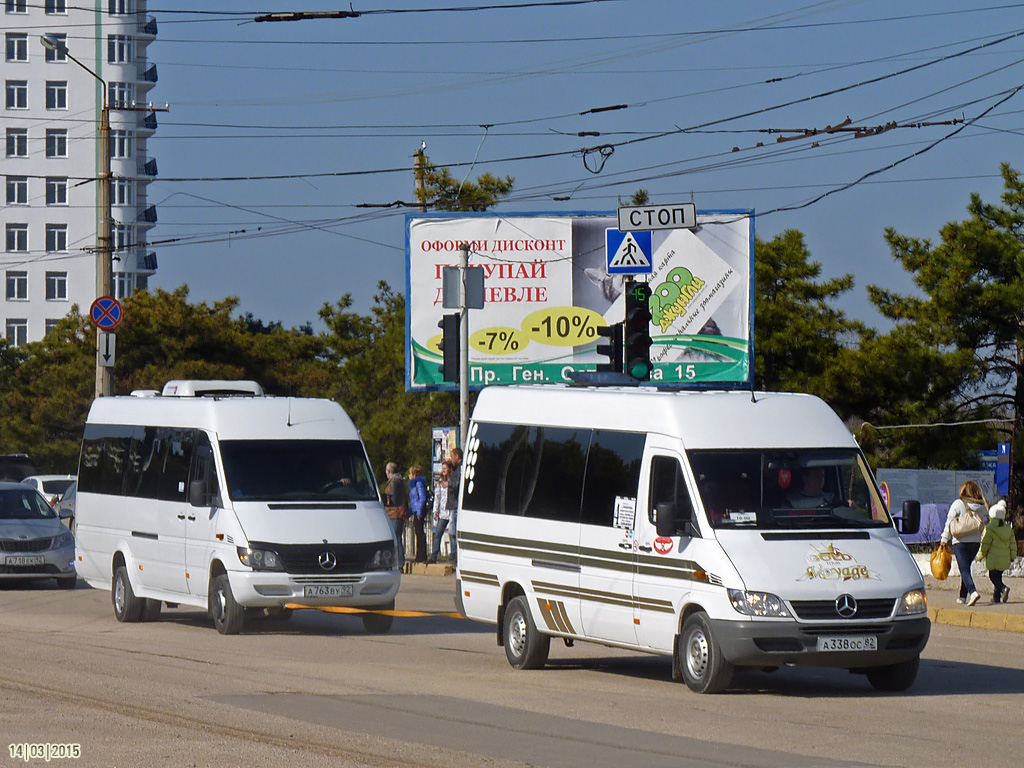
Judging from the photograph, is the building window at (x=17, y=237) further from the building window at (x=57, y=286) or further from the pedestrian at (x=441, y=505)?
the pedestrian at (x=441, y=505)

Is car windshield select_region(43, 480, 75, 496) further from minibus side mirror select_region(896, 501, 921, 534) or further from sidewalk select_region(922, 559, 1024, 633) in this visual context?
minibus side mirror select_region(896, 501, 921, 534)

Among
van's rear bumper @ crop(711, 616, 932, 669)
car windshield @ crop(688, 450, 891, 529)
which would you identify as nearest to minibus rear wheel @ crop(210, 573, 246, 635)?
car windshield @ crop(688, 450, 891, 529)

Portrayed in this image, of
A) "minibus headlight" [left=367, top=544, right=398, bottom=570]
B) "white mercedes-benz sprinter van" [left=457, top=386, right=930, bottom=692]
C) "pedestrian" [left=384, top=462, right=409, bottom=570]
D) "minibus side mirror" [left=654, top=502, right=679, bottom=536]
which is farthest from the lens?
"pedestrian" [left=384, top=462, right=409, bottom=570]

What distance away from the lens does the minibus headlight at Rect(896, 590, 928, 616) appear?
40.3 feet

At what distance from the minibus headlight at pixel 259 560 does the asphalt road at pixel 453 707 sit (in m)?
0.74

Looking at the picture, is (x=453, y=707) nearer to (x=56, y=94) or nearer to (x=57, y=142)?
(x=57, y=142)

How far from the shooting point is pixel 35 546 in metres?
24.1

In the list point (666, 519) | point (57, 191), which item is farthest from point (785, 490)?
point (57, 191)

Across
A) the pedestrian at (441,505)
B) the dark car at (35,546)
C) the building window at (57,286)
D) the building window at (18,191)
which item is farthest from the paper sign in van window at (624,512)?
the building window at (57,286)

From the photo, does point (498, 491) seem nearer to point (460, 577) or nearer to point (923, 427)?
point (460, 577)

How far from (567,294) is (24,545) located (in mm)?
13325

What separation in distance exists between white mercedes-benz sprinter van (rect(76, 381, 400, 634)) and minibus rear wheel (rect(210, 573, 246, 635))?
0.8 inches

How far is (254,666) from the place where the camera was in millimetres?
14133

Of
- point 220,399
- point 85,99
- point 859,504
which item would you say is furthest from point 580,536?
point 85,99
